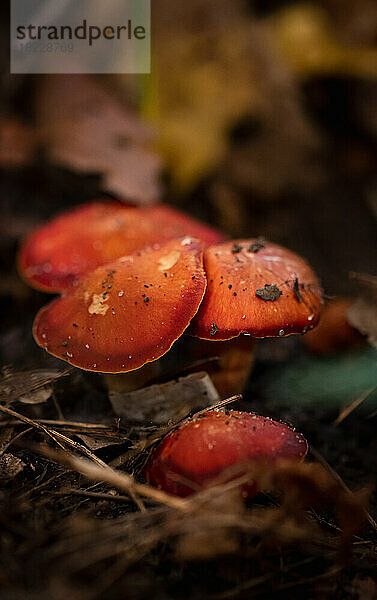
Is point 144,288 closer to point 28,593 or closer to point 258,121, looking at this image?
point 28,593

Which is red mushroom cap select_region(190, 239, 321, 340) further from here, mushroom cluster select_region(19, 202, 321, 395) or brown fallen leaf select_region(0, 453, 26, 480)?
brown fallen leaf select_region(0, 453, 26, 480)

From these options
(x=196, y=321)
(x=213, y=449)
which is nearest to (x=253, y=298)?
(x=196, y=321)

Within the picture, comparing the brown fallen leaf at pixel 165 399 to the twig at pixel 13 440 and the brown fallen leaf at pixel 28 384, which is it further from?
the twig at pixel 13 440

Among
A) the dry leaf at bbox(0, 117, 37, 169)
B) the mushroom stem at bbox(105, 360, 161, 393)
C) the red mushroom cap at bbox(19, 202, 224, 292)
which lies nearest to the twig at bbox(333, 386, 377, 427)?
the mushroom stem at bbox(105, 360, 161, 393)

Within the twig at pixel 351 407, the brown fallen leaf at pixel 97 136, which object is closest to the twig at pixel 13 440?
the twig at pixel 351 407

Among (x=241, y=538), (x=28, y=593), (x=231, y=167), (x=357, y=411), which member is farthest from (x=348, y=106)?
(x=28, y=593)
